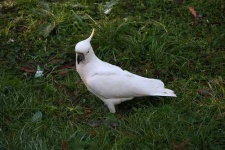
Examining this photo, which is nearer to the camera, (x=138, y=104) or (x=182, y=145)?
(x=182, y=145)

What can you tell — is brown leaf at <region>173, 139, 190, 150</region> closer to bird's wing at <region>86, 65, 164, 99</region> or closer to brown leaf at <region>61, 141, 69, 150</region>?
bird's wing at <region>86, 65, 164, 99</region>

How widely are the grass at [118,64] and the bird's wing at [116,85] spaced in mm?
188

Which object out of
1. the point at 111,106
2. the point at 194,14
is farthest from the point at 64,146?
the point at 194,14

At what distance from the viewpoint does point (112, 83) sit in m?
3.74

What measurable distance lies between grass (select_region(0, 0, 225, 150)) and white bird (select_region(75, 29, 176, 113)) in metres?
0.17

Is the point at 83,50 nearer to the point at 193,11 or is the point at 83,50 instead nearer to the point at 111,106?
the point at 111,106

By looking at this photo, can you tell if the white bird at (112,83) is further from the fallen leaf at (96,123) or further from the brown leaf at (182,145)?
the brown leaf at (182,145)

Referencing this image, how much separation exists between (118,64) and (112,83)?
77 cm

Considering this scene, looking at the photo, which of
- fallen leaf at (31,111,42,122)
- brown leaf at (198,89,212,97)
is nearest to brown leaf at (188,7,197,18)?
brown leaf at (198,89,212,97)

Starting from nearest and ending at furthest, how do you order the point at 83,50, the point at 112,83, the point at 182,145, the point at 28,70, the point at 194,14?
the point at 182,145 → the point at 83,50 → the point at 112,83 → the point at 28,70 → the point at 194,14

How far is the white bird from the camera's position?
3734 millimetres

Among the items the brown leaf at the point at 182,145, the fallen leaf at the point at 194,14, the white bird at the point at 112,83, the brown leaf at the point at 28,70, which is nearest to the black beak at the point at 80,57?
the white bird at the point at 112,83

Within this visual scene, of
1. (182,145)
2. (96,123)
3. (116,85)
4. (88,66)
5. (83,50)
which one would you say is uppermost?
(83,50)

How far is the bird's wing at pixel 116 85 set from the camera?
147 inches
